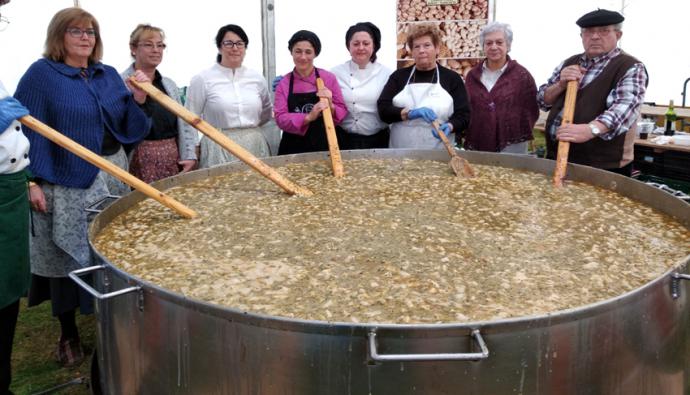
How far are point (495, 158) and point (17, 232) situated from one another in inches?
102

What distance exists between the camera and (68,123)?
9.46 ft

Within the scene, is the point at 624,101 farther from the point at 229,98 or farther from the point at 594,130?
the point at 229,98

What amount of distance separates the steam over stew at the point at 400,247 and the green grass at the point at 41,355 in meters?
1.15

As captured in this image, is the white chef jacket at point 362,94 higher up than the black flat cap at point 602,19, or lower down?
lower down

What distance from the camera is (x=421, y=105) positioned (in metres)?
3.96

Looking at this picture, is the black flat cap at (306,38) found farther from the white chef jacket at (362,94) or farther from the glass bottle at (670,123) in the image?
the glass bottle at (670,123)

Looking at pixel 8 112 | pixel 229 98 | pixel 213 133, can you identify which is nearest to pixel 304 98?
pixel 229 98

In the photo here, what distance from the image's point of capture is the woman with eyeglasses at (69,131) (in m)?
2.84

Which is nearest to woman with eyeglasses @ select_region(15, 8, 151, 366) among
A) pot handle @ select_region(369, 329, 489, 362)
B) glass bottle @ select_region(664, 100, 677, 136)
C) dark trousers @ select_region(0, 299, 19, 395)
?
dark trousers @ select_region(0, 299, 19, 395)

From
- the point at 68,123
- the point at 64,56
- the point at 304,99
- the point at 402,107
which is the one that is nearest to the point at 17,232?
the point at 68,123

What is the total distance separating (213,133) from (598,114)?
2.22 m

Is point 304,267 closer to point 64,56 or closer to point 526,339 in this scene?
point 526,339

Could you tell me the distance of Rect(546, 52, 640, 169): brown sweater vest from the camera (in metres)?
3.32

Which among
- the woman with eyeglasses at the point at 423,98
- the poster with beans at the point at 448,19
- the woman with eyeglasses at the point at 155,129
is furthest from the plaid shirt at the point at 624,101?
the woman with eyeglasses at the point at 155,129
